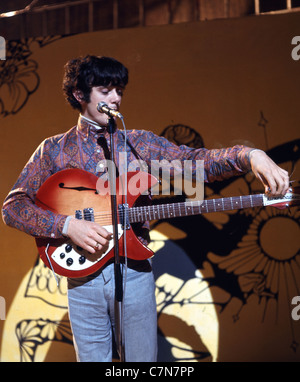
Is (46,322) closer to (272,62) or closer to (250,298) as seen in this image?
(250,298)

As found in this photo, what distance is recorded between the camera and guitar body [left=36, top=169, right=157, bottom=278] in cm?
183

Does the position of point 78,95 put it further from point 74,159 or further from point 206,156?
point 206,156

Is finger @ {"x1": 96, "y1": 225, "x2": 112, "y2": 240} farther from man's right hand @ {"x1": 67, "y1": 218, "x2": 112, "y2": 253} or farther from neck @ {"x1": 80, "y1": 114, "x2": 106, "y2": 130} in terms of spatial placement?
neck @ {"x1": 80, "y1": 114, "x2": 106, "y2": 130}

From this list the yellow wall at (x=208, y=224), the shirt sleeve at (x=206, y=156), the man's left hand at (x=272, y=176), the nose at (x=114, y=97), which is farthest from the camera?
the yellow wall at (x=208, y=224)

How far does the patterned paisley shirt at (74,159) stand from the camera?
1857 mm

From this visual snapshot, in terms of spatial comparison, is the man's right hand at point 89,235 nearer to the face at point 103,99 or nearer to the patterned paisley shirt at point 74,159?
the patterned paisley shirt at point 74,159

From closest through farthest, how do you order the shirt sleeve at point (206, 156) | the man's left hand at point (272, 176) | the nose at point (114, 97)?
the man's left hand at point (272, 176) → the shirt sleeve at point (206, 156) → the nose at point (114, 97)

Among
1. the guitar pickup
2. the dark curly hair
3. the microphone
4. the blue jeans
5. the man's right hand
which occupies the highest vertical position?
the dark curly hair

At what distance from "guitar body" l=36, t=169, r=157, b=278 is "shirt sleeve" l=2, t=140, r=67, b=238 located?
0.06 meters

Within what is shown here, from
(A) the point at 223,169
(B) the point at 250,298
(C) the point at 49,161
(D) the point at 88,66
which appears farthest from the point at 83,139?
(B) the point at 250,298

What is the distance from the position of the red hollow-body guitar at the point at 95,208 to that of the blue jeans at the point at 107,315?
0.08 m

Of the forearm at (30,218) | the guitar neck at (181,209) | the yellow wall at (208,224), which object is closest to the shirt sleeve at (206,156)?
the guitar neck at (181,209)

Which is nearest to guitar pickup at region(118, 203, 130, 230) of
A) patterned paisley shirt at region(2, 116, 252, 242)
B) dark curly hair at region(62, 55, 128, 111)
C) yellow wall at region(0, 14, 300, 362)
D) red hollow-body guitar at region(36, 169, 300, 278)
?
red hollow-body guitar at region(36, 169, 300, 278)

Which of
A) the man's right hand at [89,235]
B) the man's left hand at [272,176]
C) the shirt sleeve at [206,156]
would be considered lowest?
the man's right hand at [89,235]
